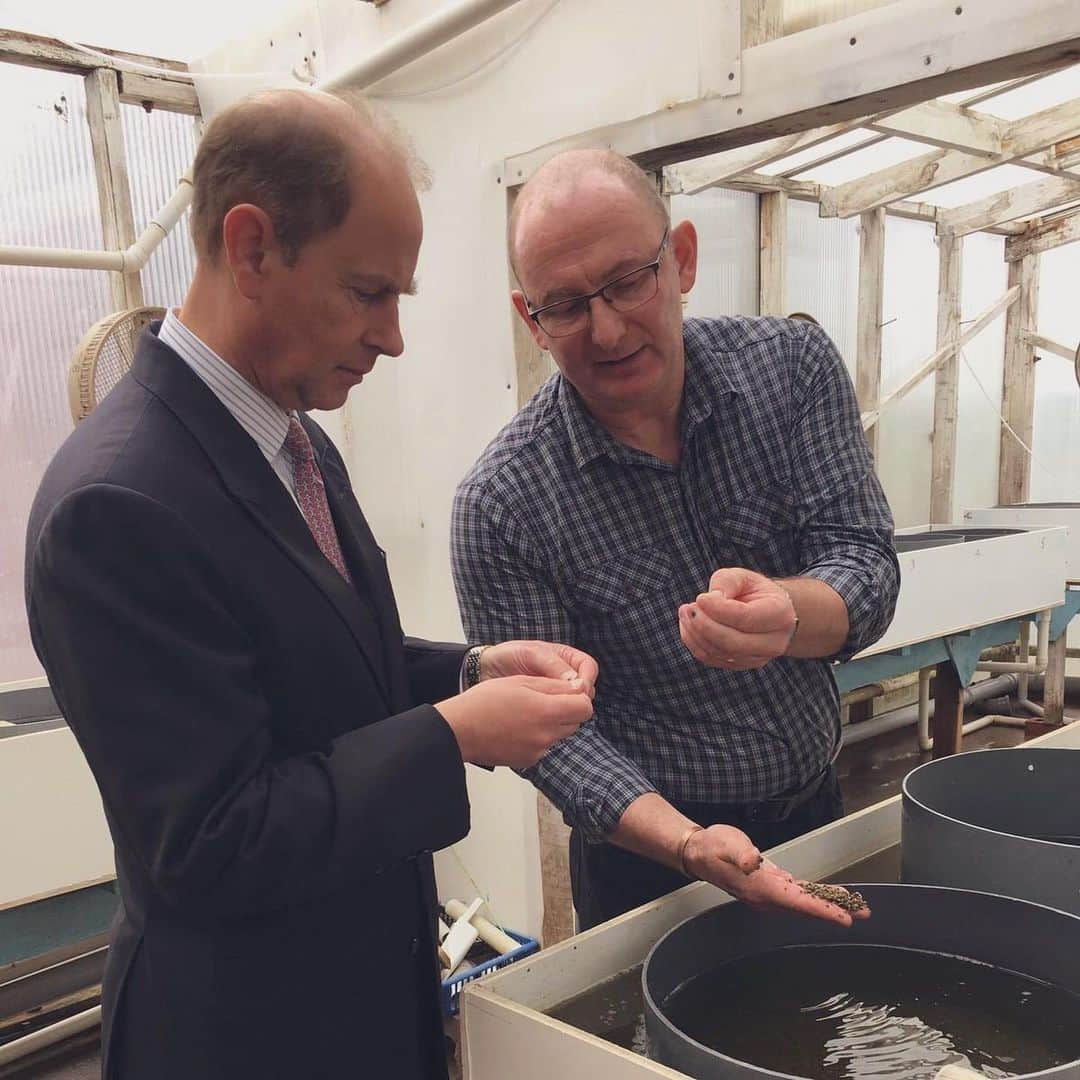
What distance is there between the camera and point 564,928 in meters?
2.54

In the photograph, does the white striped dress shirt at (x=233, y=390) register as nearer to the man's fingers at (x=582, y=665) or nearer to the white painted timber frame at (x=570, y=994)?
the man's fingers at (x=582, y=665)

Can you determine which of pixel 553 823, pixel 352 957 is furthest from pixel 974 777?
pixel 553 823

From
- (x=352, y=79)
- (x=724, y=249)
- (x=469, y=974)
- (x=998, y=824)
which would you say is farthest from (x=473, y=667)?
(x=724, y=249)

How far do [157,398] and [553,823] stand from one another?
1.93 metres

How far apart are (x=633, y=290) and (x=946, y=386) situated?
4389 mm

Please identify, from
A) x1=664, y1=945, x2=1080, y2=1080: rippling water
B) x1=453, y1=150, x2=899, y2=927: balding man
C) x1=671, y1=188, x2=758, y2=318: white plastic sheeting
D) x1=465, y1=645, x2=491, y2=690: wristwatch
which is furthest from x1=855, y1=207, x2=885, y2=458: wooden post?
x1=664, y1=945, x2=1080, y2=1080: rippling water

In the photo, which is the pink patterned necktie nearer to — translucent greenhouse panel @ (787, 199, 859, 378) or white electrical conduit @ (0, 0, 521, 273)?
white electrical conduit @ (0, 0, 521, 273)

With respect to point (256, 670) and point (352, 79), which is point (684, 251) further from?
point (352, 79)

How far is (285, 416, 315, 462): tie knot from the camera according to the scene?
1006 mm

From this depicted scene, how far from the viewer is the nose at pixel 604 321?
119 centimetres

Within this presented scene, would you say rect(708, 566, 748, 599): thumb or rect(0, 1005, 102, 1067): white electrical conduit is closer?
rect(708, 566, 748, 599): thumb

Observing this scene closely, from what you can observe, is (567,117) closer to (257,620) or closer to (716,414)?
(716,414)

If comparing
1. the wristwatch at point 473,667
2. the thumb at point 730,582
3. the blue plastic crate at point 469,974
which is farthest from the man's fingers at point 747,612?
the blue plastic crate at point 469,974

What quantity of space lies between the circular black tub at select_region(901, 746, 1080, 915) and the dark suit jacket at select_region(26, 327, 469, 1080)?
0.48 metres
